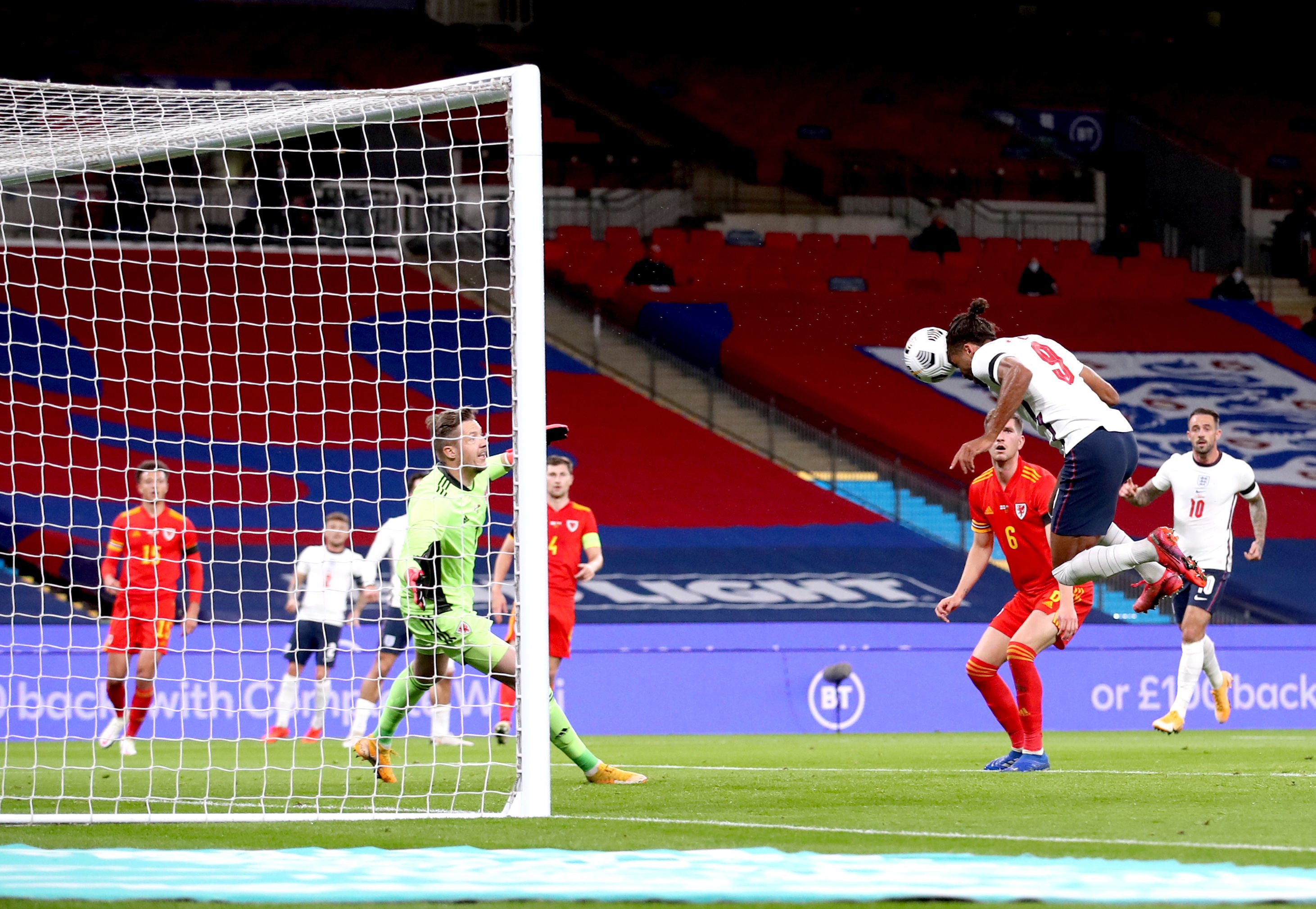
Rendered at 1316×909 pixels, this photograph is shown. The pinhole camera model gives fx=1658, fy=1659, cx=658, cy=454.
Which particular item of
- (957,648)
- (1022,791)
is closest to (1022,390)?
(1022,791)

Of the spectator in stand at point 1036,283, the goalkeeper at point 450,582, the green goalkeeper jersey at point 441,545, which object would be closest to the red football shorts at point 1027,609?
the goalkeeper at point 450,582

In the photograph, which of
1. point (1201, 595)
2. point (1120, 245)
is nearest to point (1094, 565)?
point (1201, 595)

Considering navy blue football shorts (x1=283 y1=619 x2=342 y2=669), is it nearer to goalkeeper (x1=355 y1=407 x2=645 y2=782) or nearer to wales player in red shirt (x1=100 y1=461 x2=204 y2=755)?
wales player in red shirt (x1=100 y1=461 x2=204 y2=755)

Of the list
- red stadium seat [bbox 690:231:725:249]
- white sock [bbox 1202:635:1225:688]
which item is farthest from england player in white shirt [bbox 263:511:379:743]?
red stadium seat [bbox 690:231:725:249]

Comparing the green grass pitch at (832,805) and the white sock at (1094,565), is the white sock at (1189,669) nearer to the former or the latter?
the green grass pitch at (832,805)

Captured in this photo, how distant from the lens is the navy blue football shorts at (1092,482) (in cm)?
741

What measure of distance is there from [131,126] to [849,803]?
15.6ft

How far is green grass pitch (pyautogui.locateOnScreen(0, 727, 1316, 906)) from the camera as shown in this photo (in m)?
5.47

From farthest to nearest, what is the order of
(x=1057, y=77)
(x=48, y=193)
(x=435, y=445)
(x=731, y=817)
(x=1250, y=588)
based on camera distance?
(x=1057, y=77), (x=48, y=193), (x=1250, y=588), (x=435, y=445), (x=731, y=817)

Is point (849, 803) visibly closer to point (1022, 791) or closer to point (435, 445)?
point (1022, 791)

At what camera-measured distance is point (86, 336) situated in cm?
2036

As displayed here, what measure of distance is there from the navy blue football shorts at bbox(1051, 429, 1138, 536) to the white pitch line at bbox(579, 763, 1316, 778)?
5.68 feet

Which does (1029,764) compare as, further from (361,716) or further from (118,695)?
(118,695)

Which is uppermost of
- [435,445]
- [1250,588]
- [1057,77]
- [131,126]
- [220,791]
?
[1057,77]
